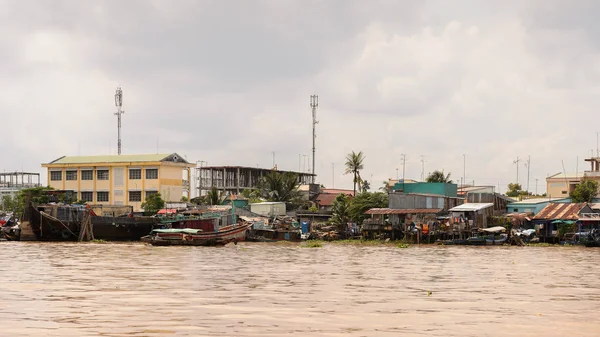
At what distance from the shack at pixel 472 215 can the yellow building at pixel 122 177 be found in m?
29.5

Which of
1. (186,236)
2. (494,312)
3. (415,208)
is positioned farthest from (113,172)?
(494,312)

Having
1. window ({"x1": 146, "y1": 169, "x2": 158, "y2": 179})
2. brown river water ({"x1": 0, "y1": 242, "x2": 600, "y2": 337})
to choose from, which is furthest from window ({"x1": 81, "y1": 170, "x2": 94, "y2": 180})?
brown river water ({"x1": 0, "y1": 242, "x2": 600, "y2": 337})

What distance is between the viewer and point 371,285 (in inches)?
720

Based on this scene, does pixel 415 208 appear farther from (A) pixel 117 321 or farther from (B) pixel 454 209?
(A) pixel 117 321

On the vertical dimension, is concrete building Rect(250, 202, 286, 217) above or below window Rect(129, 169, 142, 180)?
below

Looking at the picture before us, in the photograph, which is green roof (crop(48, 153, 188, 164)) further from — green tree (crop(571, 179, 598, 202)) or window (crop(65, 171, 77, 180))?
green tree (crop(571, 179, 598, 202))

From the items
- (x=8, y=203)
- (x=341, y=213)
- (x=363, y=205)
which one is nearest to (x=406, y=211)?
(x=341, y=213)

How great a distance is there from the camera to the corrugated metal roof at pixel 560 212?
56250 mm

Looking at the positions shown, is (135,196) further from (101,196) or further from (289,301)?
(289,301)

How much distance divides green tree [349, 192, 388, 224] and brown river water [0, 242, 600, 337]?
134 feet

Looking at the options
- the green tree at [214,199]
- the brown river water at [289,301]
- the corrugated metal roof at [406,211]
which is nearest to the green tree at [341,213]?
the corrugated metal roof at [406,211]

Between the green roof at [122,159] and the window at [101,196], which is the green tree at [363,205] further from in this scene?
the window at [101,196]

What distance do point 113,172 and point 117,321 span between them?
67470 millimetres

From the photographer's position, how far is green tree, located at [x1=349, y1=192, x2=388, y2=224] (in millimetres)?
65062
